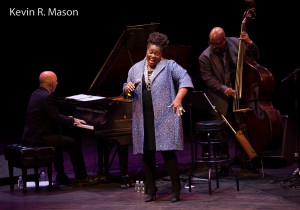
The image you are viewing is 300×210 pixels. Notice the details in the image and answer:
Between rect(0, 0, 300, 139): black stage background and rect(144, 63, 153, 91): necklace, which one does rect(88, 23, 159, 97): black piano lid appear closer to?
rect(144, 63, 153, 91): necklace

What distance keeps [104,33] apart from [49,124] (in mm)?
3886

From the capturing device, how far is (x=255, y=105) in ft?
20.6

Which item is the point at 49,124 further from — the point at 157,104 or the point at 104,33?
the point at 104,33

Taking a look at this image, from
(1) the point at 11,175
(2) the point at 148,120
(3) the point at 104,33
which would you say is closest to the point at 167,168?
(2) the point at 148,120

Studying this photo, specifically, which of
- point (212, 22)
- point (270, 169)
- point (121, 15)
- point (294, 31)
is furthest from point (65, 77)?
point (270, 169)

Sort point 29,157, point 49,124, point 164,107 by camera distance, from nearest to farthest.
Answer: point 164,107
point 29,157
point 49,124

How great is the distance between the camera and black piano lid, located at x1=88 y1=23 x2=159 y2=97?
625cm

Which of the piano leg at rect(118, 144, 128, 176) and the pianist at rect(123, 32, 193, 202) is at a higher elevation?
the pianist at rect(123, 32, 193, 202)

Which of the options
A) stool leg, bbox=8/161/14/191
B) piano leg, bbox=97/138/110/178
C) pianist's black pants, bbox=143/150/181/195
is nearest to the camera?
pianist's black pants, bbox=143/150/181/195

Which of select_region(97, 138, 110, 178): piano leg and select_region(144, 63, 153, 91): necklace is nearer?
select_region(144, 63, 153, 91): necklace

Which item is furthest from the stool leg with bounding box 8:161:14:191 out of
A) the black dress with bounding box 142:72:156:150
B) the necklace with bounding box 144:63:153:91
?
the necklace with bounding box 144:63:153:91

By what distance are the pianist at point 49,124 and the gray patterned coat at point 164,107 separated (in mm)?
1122

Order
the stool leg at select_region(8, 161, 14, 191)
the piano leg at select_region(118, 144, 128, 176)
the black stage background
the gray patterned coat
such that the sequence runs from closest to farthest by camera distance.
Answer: the gray patterned coat, the piano leg at select_region(118, 144, 128, 176), the stool leg at select_region(8, 161, 14, 191), the black stage background

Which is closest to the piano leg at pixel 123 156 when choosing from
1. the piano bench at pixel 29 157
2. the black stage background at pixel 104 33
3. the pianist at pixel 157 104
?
the piano bench at pixel 29 157
